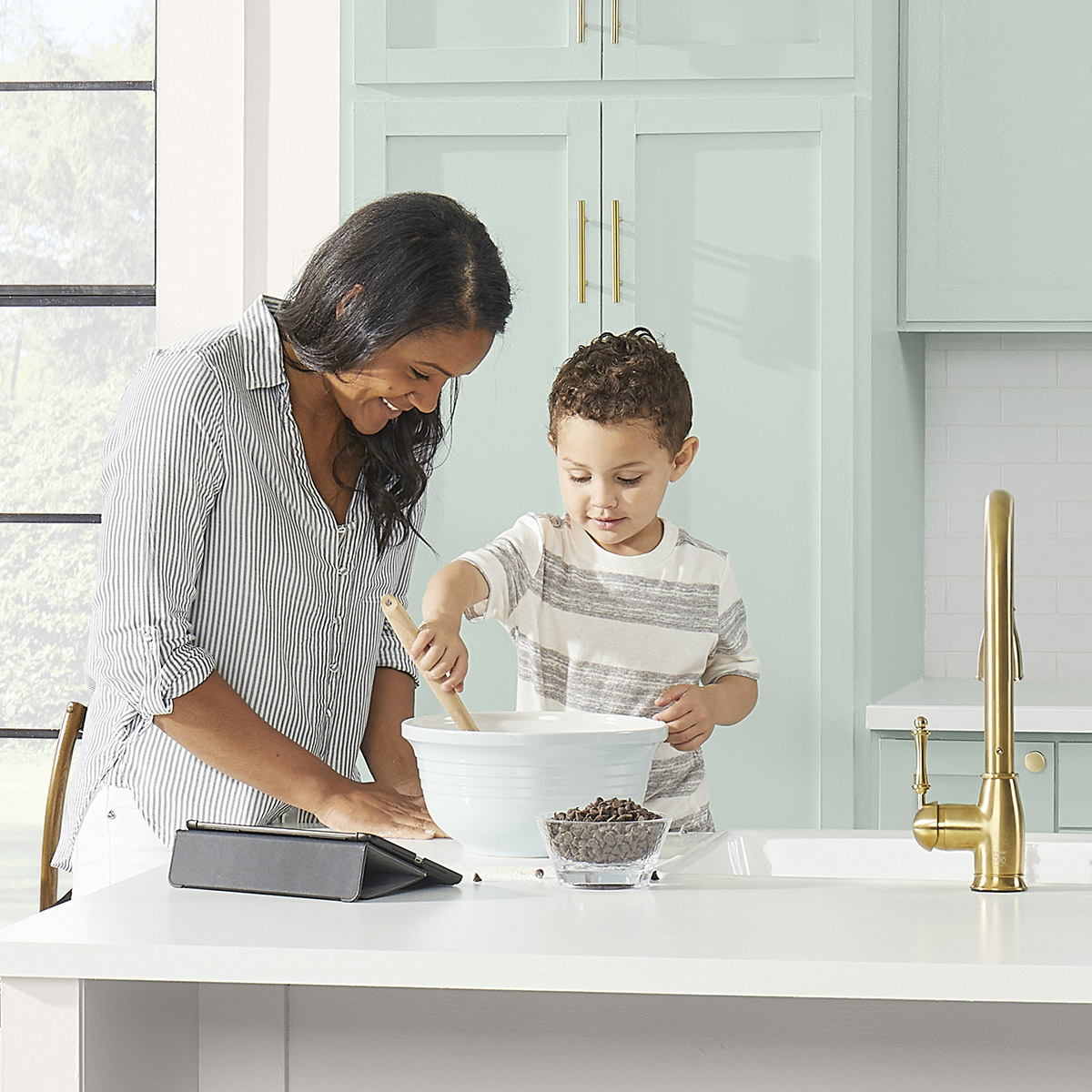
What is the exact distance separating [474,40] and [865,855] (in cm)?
181

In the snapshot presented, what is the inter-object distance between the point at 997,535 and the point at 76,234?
257 centimetres

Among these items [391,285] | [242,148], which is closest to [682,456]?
[391,285]

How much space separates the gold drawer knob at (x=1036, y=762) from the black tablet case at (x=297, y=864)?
162cm

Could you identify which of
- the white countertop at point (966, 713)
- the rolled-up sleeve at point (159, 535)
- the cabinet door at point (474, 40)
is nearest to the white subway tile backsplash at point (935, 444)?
the white countertop at point (966, 713)

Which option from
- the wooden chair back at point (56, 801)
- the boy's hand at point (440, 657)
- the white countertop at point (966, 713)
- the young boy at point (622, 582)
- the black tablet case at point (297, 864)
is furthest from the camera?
the white countertop at point (966, 713)

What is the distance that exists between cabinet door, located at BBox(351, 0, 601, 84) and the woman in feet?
4.04

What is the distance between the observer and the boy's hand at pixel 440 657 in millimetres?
1315

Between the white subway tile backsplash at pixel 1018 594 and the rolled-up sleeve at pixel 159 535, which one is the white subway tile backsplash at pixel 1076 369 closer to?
the white subway tile backsplash at pixel 1018 594

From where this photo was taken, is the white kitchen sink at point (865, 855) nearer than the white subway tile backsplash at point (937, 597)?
Yes

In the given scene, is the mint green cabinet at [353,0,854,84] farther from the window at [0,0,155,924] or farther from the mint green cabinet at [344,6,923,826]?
the window at [0,0,155,924]

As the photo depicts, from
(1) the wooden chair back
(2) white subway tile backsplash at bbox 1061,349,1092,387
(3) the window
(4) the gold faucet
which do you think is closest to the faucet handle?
(4) the gold faucet

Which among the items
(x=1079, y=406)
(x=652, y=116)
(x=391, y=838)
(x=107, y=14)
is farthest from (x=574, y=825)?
(x=107, y=14)

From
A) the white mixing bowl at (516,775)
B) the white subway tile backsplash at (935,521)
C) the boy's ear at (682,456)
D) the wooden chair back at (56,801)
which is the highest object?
the boy's ear at (682,456)

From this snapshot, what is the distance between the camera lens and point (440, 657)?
52.6 inches
